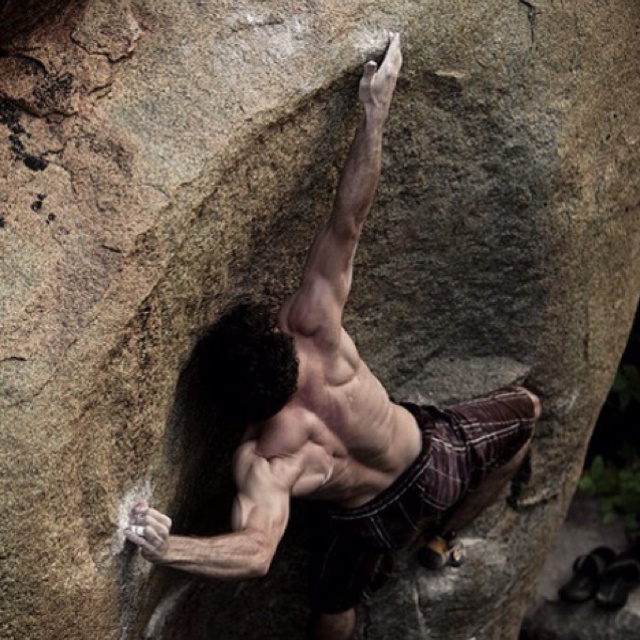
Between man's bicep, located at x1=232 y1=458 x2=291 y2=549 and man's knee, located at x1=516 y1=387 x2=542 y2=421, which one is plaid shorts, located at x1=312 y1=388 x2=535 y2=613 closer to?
man's knee, located at x1=516 y1=387 x2=542 y2=421

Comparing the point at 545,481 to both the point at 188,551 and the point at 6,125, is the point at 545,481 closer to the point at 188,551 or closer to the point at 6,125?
the point at 188,551

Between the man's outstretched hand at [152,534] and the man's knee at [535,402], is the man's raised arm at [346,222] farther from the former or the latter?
the man's knee at [535,402]

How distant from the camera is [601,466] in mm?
6570

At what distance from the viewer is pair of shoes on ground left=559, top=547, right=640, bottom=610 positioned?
6266 mm

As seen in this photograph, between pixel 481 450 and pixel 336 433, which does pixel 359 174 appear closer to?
pixel 336 433

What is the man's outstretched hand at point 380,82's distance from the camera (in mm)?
4172

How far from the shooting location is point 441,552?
17.1ft

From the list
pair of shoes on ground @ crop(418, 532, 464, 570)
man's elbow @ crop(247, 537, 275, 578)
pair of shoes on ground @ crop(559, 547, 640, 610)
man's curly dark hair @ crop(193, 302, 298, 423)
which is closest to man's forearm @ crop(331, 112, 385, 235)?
man's curly dark hair @ crop(193, 302, 298, 423)

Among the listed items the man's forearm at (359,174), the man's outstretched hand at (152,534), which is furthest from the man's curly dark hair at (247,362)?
the man's outstretched hand at (152,534)

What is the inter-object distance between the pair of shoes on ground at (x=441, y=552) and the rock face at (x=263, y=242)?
54 millimetres

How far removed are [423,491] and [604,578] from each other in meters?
1.75

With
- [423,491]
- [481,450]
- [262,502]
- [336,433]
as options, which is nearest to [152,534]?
[262,502]

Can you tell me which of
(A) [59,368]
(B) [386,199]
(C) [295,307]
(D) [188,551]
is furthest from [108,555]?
(B) [386,199]

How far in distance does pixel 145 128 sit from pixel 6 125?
0.31m
